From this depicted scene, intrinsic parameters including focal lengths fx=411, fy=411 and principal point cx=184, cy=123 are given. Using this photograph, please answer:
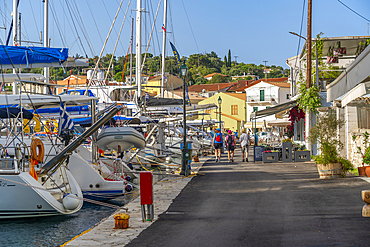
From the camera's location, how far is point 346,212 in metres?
8.68

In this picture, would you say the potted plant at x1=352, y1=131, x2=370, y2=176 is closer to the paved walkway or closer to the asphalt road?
the asphalt road

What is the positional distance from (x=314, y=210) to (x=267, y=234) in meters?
2.43

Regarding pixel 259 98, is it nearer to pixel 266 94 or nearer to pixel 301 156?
pixel 266 94

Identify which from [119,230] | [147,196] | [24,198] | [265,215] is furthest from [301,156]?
[119,230]

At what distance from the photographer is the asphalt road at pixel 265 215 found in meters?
6.91

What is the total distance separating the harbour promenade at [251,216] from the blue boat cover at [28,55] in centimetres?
565

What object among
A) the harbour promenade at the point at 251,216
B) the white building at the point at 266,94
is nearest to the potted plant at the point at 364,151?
the harbour promenade at the point at 251,216

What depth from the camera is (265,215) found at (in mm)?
8914

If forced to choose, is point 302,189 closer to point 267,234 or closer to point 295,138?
point 267,234

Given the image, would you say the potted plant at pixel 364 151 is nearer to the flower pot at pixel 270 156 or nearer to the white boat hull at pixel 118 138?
the flower pot at pixel 270 156

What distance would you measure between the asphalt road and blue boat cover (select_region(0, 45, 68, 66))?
6204mm

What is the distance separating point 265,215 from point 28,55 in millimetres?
9187

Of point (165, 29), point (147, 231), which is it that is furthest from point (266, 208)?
point (165, 29)

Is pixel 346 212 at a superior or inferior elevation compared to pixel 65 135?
inferior
